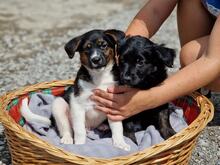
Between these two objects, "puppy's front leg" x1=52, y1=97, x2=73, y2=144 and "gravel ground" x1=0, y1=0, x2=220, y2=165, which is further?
"gravel ground" x1=0, y1=0, x2=220, y2=165

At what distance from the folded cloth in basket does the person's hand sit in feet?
0.60

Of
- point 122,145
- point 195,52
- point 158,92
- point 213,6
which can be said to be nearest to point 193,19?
point 213,6

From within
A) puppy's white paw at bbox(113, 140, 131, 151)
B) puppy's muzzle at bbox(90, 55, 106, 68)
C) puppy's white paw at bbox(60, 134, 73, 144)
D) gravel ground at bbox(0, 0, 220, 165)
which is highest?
puppy's muzzle at bbox(90, 55, 106, 68)

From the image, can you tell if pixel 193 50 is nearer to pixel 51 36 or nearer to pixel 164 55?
pixel 164 55

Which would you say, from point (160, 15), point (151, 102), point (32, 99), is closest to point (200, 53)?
point (160, 15)

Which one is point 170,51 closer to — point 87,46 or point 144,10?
point 87,46

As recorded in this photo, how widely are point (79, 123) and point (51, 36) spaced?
11.3ft

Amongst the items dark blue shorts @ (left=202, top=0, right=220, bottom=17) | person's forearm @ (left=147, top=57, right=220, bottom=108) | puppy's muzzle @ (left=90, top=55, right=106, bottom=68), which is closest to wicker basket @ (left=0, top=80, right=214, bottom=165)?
person's forearm @ (left=147, top=57, right=220, bottom=108)

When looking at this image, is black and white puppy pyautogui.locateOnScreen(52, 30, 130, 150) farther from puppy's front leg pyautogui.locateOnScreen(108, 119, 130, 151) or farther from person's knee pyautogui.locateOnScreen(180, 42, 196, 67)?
person's knee pyautogui.locateOnScreen(180, 42, 196, 67)

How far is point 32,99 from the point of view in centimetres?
355

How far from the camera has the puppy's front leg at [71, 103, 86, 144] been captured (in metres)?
3.18

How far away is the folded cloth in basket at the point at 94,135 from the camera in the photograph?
2904 mm

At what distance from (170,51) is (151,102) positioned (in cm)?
33

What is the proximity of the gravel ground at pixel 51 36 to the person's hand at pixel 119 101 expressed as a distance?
24.7 inches
